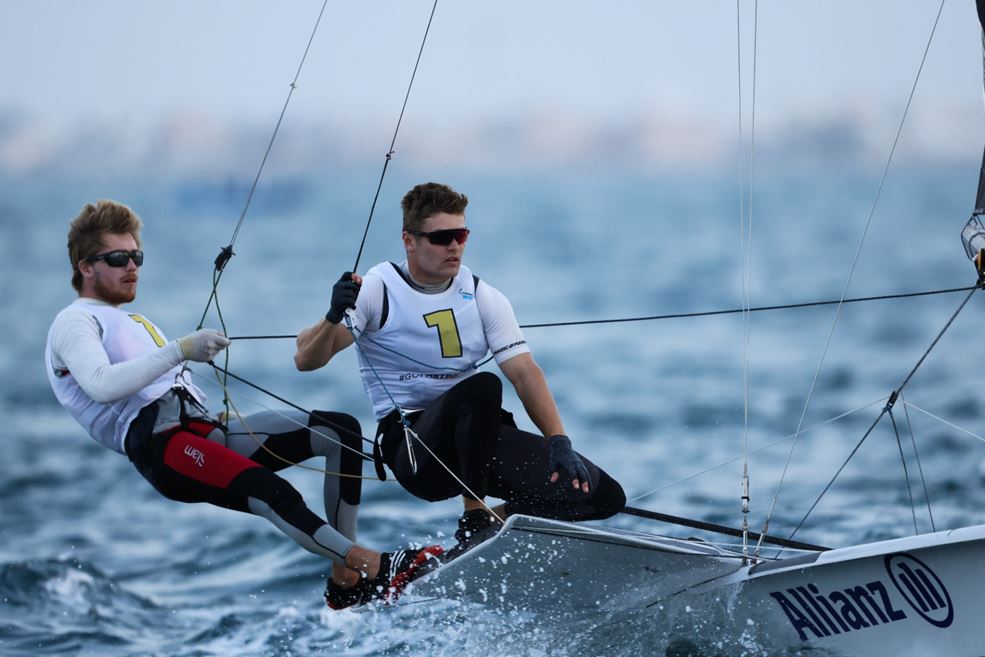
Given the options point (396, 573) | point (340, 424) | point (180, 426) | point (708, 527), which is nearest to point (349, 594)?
point (396, 573)

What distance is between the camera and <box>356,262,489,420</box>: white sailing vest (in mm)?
3883

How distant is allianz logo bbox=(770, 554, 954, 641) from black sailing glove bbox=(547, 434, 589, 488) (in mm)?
609

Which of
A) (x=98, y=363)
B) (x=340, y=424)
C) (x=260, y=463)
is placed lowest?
(x=260, y=463)

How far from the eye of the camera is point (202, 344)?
362cm

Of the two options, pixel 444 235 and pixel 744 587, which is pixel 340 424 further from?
pixel 744 587

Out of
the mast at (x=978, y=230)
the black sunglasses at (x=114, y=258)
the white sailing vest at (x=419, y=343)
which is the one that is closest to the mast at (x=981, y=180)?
the mast at (x=978, y=230)

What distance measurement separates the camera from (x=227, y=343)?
3.64 m

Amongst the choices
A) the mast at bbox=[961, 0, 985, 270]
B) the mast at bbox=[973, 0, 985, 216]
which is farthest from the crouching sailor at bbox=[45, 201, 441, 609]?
the mast at bbox=[973, 0, 985, 216]

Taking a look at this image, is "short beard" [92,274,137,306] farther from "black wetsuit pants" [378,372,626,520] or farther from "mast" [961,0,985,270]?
"mast" [961,0,985,270]

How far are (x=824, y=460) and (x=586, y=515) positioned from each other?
21.8 ft

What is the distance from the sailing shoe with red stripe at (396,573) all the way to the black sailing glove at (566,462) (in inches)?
15.7

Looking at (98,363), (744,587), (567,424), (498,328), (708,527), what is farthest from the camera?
(567,424)

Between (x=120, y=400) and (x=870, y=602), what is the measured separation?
2062 mm

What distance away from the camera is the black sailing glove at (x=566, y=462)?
3.68 metres
